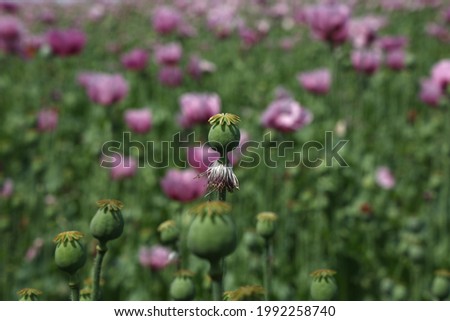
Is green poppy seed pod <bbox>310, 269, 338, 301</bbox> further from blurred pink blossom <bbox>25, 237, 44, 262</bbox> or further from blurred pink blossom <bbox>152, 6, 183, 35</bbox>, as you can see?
blurred pink blossom <bbox>152, 6, 183, 35</bbox>

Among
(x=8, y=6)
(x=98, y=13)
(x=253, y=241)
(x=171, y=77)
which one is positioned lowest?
(x=253, y=241)

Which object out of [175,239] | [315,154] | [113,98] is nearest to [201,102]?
[113,98]

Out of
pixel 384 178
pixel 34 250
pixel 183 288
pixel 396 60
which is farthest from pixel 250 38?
pixel 183 288

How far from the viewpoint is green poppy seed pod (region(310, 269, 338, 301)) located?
0.77 metres

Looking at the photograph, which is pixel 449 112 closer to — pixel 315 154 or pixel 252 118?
pixel 315 154

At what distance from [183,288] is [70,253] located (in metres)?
0.20

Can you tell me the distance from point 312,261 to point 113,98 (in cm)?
102

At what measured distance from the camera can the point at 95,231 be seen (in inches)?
27.7

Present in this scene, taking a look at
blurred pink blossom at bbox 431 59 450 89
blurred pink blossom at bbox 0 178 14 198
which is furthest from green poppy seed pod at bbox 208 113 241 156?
blurred pink blossom at bbox 431 59 450 89

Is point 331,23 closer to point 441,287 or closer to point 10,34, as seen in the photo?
point 441,287

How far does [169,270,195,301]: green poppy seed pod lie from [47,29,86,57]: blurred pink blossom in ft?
7.02

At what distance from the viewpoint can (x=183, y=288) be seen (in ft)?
2.73

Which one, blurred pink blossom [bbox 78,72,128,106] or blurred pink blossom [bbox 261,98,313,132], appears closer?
blurred pink blossom [bbox 261,98,313,132]

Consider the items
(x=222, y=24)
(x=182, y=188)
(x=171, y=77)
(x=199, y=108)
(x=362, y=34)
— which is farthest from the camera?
(x=222, y=24)
